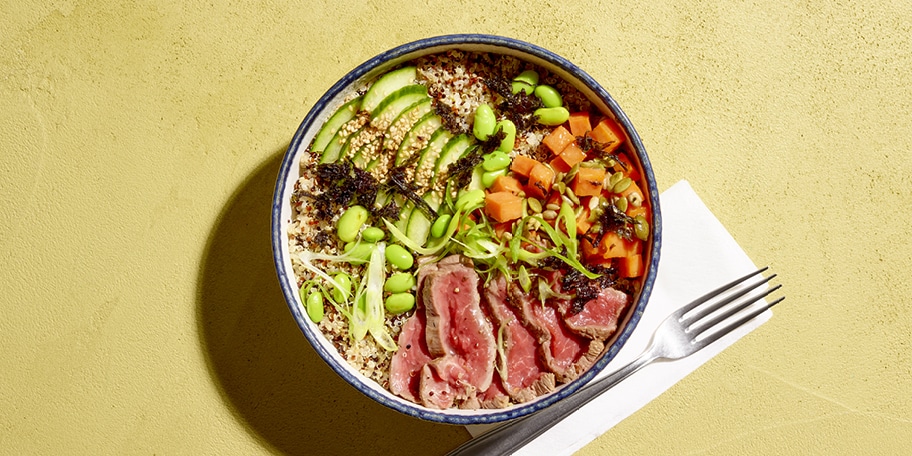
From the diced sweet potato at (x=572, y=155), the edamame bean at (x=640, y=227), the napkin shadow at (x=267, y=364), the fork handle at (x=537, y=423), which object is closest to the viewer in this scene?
the edamame bean at (x=640, y=227)

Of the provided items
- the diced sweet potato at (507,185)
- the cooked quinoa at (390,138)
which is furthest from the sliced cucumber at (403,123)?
the diced sweet potato at (507,185)

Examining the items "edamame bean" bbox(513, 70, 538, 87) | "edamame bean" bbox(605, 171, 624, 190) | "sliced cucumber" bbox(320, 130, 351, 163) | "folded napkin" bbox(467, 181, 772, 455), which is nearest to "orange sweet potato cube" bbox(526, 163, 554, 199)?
"edamame bean" bbox(605, 171, 624, 190)

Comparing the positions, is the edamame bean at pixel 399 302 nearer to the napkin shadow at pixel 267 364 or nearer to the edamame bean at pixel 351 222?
the edamame bean at pixel 351 222

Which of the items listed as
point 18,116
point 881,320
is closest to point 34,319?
point 18,116

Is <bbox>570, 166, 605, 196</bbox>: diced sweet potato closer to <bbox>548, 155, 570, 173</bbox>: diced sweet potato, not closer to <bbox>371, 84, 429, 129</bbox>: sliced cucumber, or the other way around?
<bbox>548, 155, 570, 173</bbox>: diced sweet potato

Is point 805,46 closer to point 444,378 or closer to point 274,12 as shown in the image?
point 444,378

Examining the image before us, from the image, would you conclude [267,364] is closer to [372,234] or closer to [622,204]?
[372,234]

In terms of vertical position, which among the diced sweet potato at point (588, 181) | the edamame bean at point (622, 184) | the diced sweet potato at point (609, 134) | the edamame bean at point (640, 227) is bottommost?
the edamame bean at point (640, 227)

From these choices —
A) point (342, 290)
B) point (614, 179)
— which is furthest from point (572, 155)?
point (342, 290)
